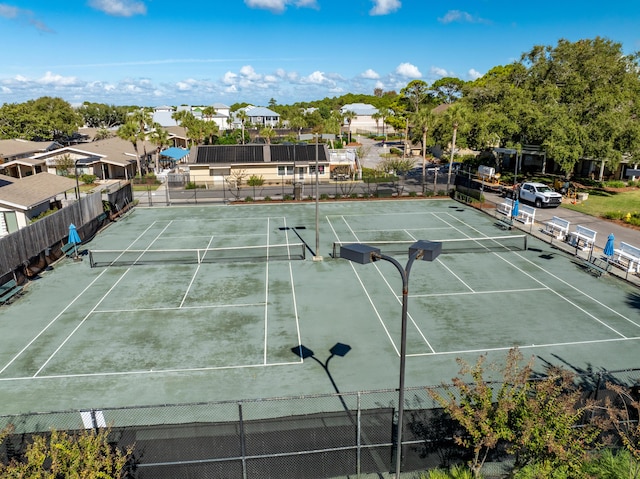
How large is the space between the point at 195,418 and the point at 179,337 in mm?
5480

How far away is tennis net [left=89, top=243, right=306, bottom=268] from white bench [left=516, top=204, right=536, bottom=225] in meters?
17.8

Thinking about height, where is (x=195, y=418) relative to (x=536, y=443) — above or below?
below

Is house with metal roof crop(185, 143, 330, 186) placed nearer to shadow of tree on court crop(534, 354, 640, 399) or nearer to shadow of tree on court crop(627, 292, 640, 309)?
shadow of tree on court crop(627, 292, 640, 309)

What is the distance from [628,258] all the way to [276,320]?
1903cm

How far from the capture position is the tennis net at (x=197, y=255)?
2639 cm

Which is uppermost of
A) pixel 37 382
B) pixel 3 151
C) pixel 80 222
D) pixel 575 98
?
pixel 575 98

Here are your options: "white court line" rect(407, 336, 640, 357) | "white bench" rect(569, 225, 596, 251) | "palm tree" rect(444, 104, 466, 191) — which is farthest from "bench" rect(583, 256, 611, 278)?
"palm tree" rect(444, 104, 466, 191)

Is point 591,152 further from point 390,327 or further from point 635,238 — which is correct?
point 390,327

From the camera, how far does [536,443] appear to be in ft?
30.2

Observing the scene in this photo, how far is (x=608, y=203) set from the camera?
A: 1626 inches

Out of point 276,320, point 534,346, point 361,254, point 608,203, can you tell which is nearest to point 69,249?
point 276,320

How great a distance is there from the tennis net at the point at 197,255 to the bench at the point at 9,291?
4344mm

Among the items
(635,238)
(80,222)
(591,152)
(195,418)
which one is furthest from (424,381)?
(591,152)

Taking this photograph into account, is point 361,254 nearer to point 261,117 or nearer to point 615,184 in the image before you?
point 615,184
